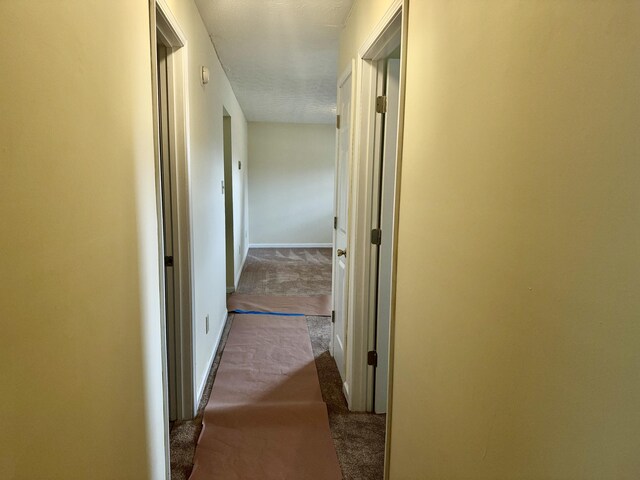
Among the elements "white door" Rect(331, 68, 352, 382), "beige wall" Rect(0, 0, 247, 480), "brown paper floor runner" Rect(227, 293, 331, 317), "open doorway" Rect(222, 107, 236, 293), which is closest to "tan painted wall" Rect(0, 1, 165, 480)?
"beige wall" Rect(0, 0, 247, 480)

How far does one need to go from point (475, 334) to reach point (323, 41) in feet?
8.60

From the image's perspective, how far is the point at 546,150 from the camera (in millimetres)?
679

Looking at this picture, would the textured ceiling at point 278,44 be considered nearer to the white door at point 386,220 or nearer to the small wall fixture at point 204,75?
the small wall fixture at point 204,75

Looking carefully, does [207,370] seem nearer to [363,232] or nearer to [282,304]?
[363,232]

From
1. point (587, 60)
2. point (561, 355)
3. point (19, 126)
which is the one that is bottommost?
point (561, 355)

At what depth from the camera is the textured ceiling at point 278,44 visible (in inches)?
92.4

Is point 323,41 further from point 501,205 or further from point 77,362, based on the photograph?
point 77,362

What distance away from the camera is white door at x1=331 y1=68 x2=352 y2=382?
2502 mm

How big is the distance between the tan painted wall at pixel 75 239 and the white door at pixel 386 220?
1.22 m

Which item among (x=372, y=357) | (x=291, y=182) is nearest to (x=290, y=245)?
(x=291, y=182)

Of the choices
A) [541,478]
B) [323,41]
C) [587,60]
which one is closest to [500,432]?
[541,478]

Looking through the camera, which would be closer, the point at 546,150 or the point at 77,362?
the point at 546,150

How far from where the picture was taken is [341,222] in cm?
270

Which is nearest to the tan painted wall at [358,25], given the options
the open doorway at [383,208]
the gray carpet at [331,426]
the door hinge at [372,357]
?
the open doorway at [383,208]
